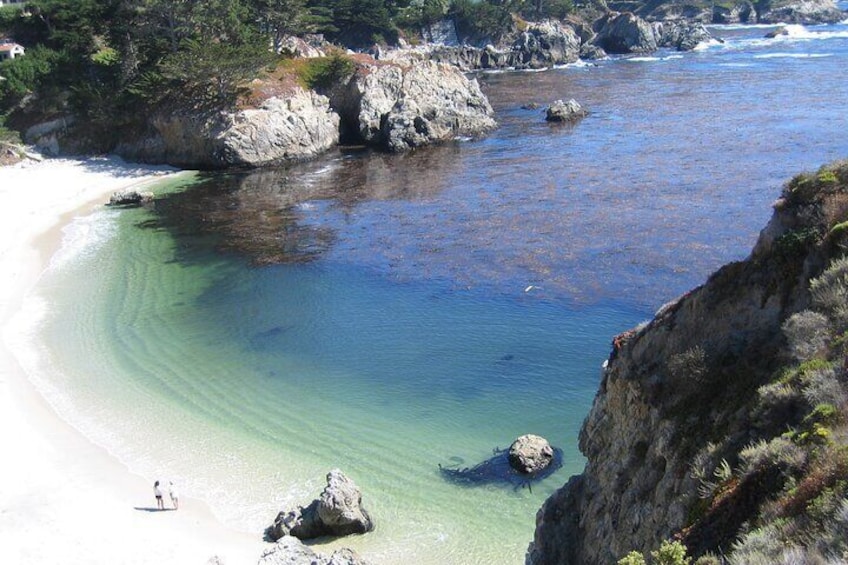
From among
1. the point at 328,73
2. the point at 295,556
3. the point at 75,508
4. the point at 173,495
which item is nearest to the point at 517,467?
the point at 295,556

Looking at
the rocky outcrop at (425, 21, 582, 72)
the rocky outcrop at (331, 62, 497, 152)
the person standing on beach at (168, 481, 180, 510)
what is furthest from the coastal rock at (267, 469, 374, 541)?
the rocky outcrop at (425, 21, 582, 72)

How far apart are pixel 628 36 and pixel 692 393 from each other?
161130mm

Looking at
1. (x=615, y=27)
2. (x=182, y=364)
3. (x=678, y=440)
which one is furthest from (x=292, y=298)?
(x=615, y=27)

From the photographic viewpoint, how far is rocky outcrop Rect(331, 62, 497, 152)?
266 ft

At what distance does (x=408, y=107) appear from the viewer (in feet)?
270

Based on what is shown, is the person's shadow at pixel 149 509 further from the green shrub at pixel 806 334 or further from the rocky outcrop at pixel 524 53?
the rocky outcrop at pixel 524 53

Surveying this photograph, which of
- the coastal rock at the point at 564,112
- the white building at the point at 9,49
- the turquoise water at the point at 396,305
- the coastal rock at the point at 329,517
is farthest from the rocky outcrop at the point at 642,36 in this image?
the coastal rock at the point at 329,517

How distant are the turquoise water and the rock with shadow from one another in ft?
1.36

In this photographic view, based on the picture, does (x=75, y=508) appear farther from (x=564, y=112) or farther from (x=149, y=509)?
(x=564, y=112)

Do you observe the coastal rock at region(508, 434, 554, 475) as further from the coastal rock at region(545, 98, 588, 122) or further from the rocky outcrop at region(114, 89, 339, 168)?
the coastal rock at region(545, 98, 588, 122)

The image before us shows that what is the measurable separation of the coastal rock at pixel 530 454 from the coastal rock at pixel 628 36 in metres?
150

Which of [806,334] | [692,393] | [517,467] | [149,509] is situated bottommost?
[517,467]

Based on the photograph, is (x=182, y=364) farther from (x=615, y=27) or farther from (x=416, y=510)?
(x=615, y=27)

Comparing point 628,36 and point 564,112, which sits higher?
point 628,36
